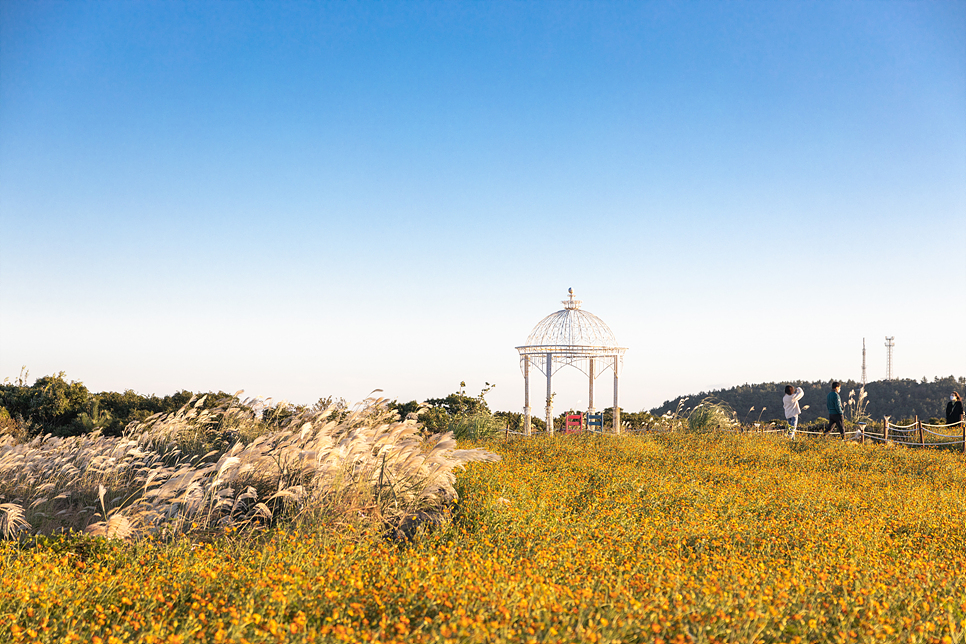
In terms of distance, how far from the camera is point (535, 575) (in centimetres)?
462

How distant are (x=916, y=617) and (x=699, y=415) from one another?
42.5 feet

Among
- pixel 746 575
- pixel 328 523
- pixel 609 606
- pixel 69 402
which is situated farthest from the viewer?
pixel 69 402

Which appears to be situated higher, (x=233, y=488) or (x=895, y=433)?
(x=233, y=488)

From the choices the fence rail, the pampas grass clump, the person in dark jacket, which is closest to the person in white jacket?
the fence rail

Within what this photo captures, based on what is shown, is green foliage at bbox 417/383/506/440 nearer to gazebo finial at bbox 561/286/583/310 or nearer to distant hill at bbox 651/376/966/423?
gazebo finial at bbox 561/286/583/310

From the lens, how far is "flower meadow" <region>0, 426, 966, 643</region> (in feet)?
12.5

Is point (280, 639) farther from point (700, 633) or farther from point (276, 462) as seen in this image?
point (276, 462)

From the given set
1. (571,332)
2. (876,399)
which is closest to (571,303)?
(571,332)

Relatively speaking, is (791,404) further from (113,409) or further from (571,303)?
(113,409)

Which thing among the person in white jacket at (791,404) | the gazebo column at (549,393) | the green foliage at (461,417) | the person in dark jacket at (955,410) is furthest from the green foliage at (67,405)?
the person in dark jacket at (955,410)

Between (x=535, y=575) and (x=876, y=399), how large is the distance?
47.9 metres

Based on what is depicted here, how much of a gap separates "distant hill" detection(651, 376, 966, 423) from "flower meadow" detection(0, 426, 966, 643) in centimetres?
3287

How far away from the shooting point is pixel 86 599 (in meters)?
4.34

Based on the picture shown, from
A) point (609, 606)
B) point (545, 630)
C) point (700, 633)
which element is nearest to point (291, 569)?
point (545, 630)
